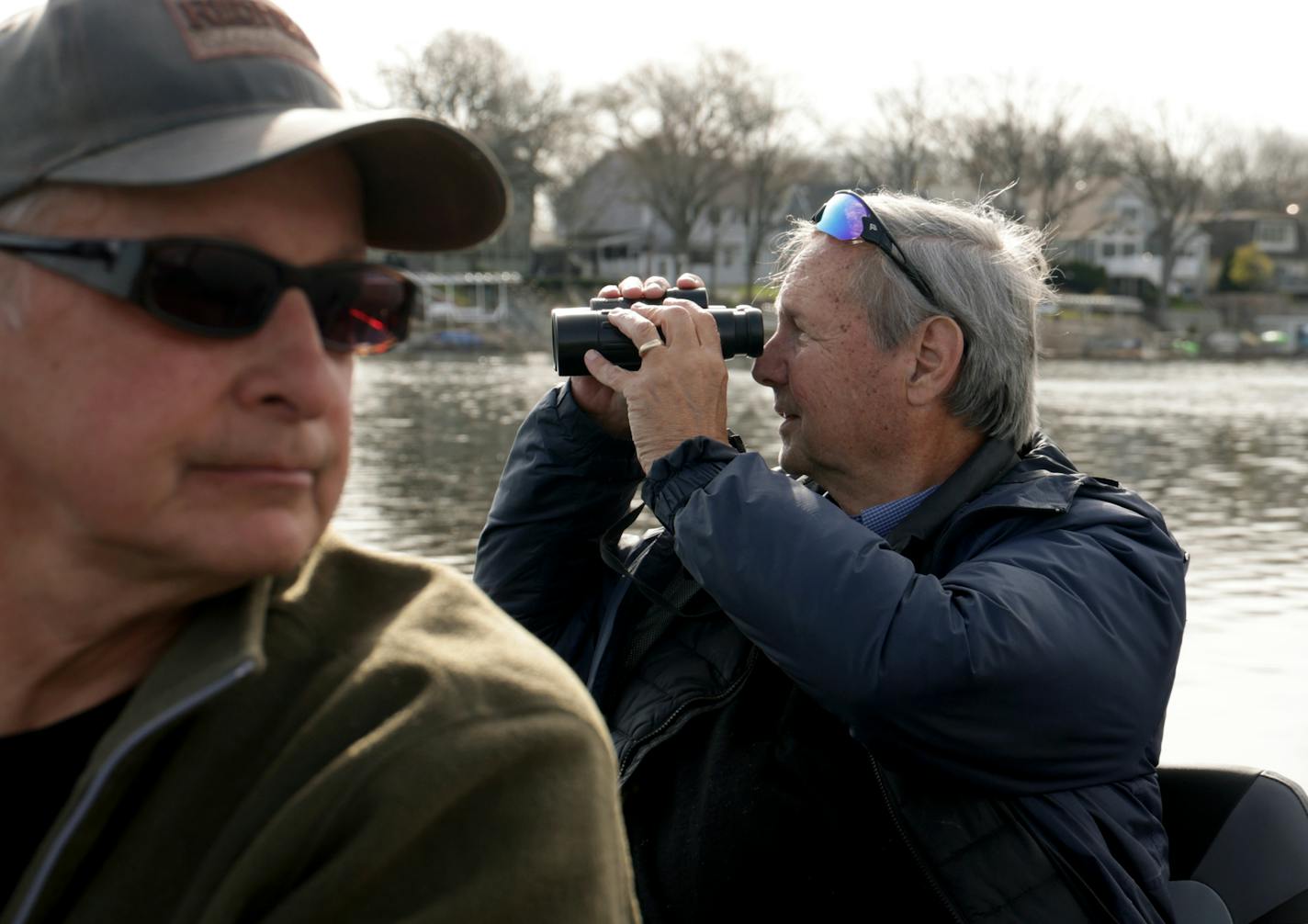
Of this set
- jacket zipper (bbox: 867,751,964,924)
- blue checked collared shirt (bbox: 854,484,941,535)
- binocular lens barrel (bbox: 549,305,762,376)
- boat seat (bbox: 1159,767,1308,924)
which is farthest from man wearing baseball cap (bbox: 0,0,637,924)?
blue checked collared shirt (bbox: 854,484,941,535)

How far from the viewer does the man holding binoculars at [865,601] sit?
7.07ft

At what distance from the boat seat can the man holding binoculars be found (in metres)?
0.08

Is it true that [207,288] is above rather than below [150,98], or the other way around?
below

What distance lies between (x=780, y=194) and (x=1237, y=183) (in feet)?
103

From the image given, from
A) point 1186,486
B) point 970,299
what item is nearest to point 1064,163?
point 1186,486

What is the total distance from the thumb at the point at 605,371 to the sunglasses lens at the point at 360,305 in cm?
127

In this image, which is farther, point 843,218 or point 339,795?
point 843,218

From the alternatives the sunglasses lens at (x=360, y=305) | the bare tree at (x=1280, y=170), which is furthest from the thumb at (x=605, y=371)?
the bare tree at (x=1280, y=170)

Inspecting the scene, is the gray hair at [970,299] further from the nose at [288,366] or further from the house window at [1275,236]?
the house window at [1275,236]

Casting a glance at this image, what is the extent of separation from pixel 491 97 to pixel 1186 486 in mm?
44889

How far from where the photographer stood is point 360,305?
1.33 m

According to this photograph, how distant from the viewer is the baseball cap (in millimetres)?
1164

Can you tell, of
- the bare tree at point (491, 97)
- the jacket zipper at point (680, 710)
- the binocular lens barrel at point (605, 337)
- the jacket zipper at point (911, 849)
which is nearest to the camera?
the jacket zipper at point (911, 849)

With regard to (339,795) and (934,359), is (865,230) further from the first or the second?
(339,795)
